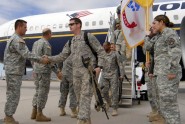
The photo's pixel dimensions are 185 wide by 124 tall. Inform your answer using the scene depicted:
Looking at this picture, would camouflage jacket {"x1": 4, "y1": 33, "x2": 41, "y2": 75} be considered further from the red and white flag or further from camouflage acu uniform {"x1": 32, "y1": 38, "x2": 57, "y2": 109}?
the red and white flag

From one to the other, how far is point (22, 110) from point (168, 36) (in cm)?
447

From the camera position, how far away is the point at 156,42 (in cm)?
437

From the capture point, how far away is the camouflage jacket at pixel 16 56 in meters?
5.02

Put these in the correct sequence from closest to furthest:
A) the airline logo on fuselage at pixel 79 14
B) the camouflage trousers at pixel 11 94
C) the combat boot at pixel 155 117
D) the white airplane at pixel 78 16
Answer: the camouflage trousers at pixel 11 94
the combat boot at pixel 155 117
the white airplane at pixel 78 16
the airline logo on fuselage at pixel 79 14

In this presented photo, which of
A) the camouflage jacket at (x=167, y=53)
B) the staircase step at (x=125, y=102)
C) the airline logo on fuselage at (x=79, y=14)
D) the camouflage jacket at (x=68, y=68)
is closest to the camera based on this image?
the camouflage jacket at (x=167, y=53)

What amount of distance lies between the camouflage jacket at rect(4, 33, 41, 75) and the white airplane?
8.35 meters

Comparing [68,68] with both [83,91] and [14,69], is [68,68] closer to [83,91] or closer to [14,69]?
[14,69]

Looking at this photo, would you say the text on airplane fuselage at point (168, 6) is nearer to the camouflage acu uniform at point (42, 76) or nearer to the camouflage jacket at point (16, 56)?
the camouflage acu uniform at point (42, 76)

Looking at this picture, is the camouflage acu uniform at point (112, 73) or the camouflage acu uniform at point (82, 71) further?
the camouflage acu uniform at point (112, 73)

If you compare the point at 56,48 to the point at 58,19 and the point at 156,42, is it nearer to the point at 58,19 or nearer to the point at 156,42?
the point at 58,19

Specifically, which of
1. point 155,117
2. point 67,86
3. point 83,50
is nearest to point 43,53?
point 67,86

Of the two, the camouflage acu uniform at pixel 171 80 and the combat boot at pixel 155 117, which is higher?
the camouflage acu uniform at pixel 171 80

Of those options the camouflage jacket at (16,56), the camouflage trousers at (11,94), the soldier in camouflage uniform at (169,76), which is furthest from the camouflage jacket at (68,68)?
the soldier in camouflage uniform at (169,76)

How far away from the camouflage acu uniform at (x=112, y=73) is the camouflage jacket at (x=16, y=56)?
2146 mm
